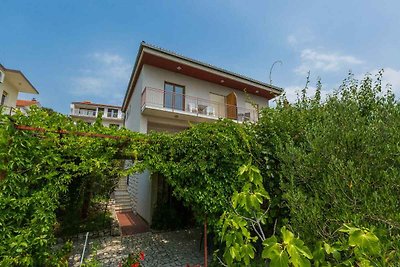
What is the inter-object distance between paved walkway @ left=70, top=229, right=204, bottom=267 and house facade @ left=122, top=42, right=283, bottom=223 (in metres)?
1.77

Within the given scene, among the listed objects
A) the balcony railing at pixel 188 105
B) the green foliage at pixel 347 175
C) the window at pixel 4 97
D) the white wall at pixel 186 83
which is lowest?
the green foliage at pixel 347 175

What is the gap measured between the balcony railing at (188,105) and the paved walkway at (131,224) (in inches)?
220

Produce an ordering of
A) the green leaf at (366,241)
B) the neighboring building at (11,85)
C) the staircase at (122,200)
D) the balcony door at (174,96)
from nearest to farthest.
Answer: the green leaf at (366,241) < the balcony door at (174,96) < the staircase at (122,200) < the neighboring building at (11,85)

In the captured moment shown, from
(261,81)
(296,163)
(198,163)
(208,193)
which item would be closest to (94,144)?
(198,163)

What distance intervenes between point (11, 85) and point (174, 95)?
20.3 m

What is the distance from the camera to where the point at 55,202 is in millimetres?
3959

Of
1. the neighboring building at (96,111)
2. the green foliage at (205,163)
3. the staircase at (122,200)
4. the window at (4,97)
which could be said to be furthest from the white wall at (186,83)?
the neighboring building at (96,111)

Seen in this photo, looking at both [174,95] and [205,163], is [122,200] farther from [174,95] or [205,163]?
[205,163]

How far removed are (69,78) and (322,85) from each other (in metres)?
13.2

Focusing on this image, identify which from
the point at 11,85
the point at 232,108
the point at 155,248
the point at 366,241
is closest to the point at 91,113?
the point at 11,85

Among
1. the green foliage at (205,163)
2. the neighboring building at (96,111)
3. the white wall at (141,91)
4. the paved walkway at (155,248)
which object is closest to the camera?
the green foliage at (205,163)

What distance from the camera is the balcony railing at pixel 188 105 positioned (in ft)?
35.2

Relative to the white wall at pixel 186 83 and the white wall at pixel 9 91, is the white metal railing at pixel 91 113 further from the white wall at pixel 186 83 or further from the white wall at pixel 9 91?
the white wall at pixel 186 83

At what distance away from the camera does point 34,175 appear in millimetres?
3807
